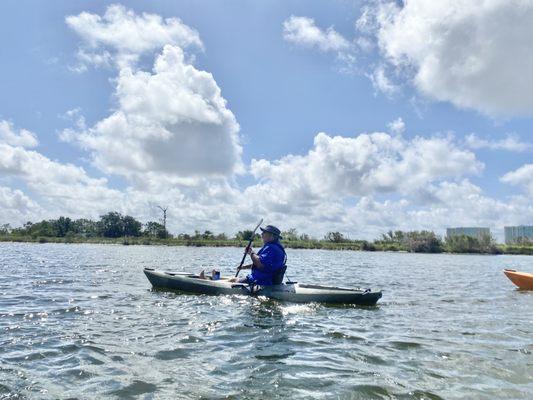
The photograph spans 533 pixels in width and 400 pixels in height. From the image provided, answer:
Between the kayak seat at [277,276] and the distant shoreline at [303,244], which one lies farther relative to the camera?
the distant shoreline at [303,244]

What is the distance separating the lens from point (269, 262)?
42.9 ft

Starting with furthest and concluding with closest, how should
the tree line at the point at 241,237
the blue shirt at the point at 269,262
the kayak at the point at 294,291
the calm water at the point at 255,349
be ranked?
the tree line at the point at 241,237 < the blue shirt at the point at 269,262 < the kayak at the point at 294,291 < the calm water at the point at 255,349

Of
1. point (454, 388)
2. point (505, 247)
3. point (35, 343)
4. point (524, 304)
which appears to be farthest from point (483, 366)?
point (505, 247)

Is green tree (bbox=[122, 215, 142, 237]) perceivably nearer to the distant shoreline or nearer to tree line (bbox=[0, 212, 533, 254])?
tree line (bbox=[0, 212, 533, 254])

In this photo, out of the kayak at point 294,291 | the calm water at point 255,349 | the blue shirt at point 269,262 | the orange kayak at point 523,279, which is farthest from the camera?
the orange kayak at point 523,279

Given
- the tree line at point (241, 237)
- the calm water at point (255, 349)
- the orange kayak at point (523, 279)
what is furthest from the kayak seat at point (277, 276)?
the tree line at point (241, 237)

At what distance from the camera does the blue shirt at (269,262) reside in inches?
515

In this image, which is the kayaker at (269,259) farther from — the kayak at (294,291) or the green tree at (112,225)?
the green tree at (112,225)

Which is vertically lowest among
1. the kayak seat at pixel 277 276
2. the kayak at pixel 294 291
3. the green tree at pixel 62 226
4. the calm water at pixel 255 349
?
the calm water at pixel 255 349

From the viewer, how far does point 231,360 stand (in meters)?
6.68

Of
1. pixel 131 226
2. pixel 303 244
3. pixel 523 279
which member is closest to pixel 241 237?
pixel 303 244

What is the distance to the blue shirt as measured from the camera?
1307 cm

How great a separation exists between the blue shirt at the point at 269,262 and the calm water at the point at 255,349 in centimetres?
69

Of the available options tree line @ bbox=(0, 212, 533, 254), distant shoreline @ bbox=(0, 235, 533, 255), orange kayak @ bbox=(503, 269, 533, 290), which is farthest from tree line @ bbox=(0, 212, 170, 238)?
orange kayak @ bbox=(503, 269, 533, 290)
